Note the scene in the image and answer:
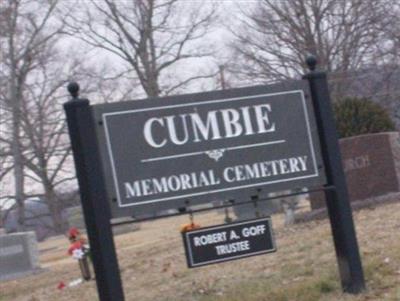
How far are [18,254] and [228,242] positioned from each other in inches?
664

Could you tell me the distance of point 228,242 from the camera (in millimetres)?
7922

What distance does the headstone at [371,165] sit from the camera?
53.4ft

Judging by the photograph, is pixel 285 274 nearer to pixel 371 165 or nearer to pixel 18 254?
pixel 371 165

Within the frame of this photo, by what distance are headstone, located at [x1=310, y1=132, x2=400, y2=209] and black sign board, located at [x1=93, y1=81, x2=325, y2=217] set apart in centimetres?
815

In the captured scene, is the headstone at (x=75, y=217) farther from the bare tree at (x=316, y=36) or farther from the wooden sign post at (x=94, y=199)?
the wooden sign post at (x=94, y=199)

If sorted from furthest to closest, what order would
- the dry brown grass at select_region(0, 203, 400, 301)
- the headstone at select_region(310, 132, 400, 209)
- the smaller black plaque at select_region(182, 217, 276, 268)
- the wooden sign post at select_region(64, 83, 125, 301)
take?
the headstone at select_region(310, 132, 400, 209), the dry brown grass at select_region(0, 203, 400, 301), the smaller black plaque at select_region(182, 217, 276, 268), the wooden sign post at select_region(64, 83, 125, 301)

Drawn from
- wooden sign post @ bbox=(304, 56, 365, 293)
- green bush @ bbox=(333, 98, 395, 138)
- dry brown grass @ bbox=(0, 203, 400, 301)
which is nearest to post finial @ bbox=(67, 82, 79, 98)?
wooden sign post @ bbox=(304, 56, 365, 293)

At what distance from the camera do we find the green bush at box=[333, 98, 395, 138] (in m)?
17.9

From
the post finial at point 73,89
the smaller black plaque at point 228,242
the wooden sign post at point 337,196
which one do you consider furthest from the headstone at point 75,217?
the post finial at point 73,89

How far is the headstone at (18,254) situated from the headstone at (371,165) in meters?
9.45

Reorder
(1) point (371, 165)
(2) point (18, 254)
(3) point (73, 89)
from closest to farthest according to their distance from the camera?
(3) point (73, 89)
(1) point (371, 165)
(2) point (18, 254)

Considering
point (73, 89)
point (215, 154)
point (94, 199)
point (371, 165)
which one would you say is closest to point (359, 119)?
point (371, 165)

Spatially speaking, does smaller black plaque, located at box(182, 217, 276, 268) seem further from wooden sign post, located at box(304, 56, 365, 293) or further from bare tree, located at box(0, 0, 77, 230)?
bare tree, located at box(0, 0, 77, 230)

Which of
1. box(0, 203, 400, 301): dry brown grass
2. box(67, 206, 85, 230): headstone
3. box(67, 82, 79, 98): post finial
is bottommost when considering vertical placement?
box(0, 203, 400, 301): dry brown grass
